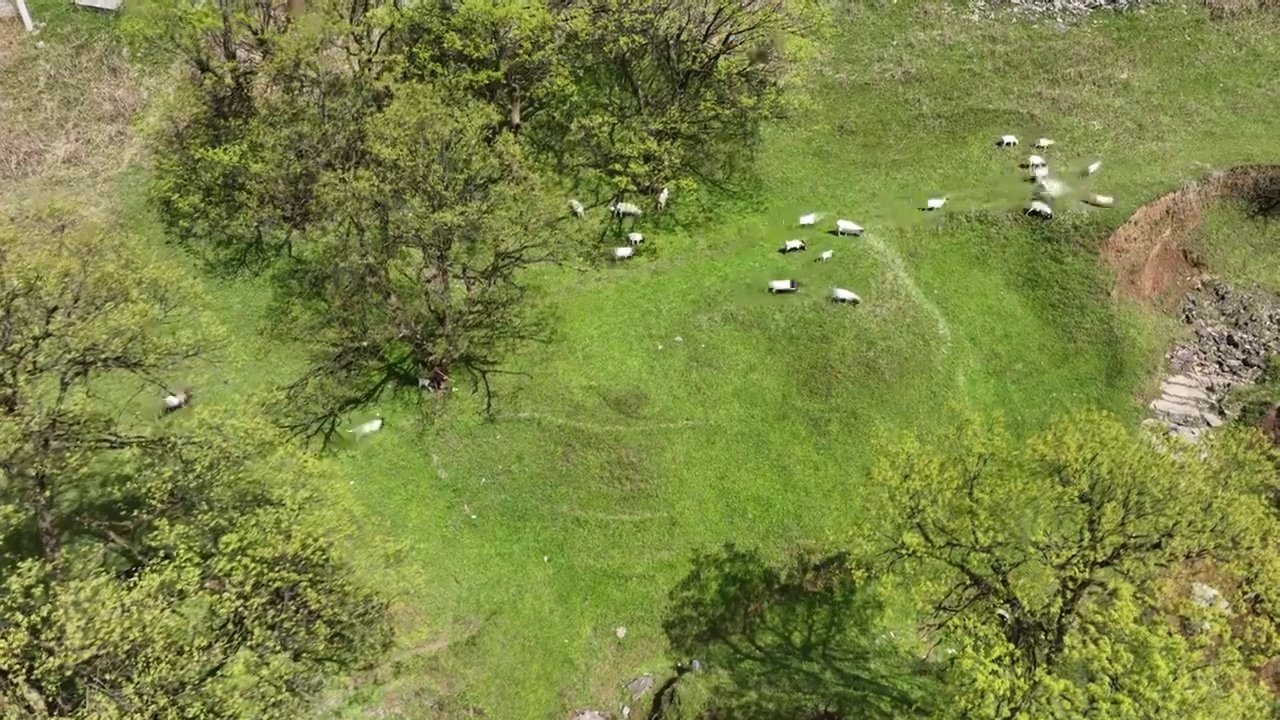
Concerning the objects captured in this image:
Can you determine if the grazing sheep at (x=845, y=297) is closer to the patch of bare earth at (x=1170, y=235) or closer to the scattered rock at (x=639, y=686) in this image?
the patch of bare earth at (x=1170, y=235)

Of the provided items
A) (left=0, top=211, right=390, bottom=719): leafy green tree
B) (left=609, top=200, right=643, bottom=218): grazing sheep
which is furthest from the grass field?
(left=0, top=211, right=390, bottom=719): leafy green tree

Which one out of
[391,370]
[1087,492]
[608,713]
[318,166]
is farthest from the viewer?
[318,166]

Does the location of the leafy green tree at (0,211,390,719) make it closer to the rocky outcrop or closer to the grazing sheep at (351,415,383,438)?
the grazing sheep at (351,415,383,438)

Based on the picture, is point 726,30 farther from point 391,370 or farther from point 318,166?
point 391,370

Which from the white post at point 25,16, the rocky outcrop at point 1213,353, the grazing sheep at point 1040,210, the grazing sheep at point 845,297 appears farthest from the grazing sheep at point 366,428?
the white post at point 25,16

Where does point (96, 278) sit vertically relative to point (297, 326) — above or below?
above

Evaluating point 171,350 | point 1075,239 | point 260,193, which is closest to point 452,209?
point 171,350

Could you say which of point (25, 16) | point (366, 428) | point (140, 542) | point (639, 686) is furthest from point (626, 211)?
point (25, 16)

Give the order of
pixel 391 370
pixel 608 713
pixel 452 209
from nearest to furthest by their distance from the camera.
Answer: pixel 608 713 → pixel 452 209 → pixel 391 370
